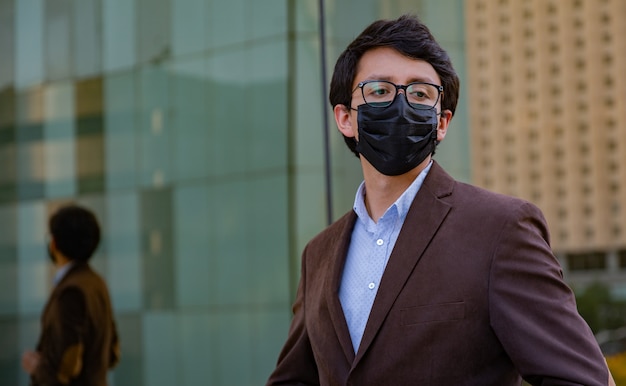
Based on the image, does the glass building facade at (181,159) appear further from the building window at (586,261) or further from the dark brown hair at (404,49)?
the building window at (586,261)

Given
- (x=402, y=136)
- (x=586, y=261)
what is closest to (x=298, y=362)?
(x=402, y=136)

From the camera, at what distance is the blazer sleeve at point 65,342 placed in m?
4.70

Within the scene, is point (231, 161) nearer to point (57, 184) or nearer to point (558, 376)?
point (57, 184)

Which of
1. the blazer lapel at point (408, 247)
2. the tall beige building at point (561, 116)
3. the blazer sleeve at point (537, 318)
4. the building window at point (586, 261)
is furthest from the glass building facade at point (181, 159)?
the building window at point (586, 261)

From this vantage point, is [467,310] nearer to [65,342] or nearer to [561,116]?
[65,342]

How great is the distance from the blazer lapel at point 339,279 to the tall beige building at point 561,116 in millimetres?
72063

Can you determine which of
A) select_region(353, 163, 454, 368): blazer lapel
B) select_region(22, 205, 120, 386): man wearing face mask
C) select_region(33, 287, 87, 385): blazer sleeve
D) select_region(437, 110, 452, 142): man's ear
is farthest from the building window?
select_region(353, 163, 454, 368): blazer lapel

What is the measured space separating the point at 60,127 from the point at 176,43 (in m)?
1.05

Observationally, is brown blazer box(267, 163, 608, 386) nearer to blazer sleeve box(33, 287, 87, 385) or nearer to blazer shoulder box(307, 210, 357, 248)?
blazer shoulder box(307, 210, 357, 248)

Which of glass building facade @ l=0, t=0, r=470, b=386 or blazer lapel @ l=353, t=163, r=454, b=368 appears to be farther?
glass building facade @ l=0, t=0, r=470, b=386

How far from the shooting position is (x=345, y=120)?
2141mm

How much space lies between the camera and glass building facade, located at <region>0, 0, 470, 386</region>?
5.02 meters

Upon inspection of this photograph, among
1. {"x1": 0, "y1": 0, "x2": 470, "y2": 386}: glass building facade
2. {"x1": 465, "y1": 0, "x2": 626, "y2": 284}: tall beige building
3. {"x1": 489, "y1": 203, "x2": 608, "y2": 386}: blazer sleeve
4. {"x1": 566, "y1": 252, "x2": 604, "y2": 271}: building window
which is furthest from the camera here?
{"x1": 566, "y1": 252, "x2": 604, "y2": 271}: building window

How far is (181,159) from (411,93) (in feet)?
11.7
